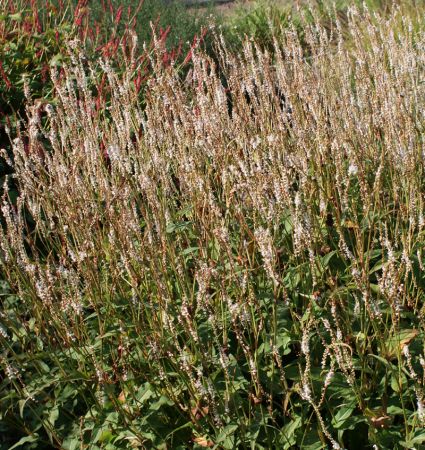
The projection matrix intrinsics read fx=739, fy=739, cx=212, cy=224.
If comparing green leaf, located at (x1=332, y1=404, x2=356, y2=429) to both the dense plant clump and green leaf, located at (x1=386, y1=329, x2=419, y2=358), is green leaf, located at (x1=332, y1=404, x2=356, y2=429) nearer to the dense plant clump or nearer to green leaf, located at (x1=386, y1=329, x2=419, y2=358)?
the dense plant clump

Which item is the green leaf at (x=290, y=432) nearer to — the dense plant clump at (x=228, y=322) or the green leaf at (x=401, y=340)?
the dense plant clump at (x=228, y=322)

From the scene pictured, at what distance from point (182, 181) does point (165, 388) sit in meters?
1.14

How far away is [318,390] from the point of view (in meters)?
2.57

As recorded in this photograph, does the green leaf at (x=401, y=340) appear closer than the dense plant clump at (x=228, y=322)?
No

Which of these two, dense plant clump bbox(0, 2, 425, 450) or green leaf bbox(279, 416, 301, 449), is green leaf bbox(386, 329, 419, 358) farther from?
green leaf bbox(279, 416, 301, 449)

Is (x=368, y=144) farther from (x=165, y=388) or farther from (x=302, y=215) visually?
(x=165, y=388)

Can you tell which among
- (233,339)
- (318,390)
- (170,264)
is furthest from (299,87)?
(318,390)

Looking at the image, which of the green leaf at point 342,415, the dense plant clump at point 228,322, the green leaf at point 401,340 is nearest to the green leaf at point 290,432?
the dense plant clump at point 228,322

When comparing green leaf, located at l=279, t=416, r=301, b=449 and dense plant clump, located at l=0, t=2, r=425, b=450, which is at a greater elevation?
dense plant clump, located at l=0, t=2, r=425, b=450

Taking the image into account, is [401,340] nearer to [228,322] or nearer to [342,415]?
[342,415]

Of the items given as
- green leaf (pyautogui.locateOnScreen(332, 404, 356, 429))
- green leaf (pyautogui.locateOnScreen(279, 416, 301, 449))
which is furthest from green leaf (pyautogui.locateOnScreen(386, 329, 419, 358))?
green leaf (pyautogui.locateOnScreen(279, 416, 301, 449))

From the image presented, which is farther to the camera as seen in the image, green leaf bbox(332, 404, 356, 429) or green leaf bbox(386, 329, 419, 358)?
green leaf bbox(386, 329, 419, 358)

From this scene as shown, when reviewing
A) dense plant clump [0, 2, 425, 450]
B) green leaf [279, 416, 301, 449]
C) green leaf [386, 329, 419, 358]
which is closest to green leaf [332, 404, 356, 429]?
dense plant clump [0, 2, 425, 450]

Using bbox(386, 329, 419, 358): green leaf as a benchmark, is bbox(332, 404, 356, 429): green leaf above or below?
below
